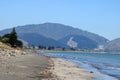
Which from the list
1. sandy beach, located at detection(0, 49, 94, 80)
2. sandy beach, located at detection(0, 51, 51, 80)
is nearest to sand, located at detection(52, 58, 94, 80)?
sandy beach, located at detection(0, 49, 94, 80)

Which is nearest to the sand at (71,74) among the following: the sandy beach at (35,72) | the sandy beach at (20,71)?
the sandy beach at (35,72)

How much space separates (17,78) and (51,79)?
12.6 feet

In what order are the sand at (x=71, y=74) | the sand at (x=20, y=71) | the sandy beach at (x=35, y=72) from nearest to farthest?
1. the sand at (x=20, y=71)
2. the sandy beach at (x=35, y=72)
3. the sand at (x=71, y=74)

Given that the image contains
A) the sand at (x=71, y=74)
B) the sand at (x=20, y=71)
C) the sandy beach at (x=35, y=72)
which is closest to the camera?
the sand at (x=20, y=71)

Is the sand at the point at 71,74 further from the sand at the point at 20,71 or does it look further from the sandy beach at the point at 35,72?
the sand at the point at 20,71

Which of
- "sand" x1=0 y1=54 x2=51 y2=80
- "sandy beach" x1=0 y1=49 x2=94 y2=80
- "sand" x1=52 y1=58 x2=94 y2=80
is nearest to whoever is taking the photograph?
"sand" x1=0 y1=54 x2=51 y2=80

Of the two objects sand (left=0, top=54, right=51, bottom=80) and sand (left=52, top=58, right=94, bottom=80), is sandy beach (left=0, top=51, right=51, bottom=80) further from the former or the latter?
sand (left=52, top=58, right=94, bottom=80)

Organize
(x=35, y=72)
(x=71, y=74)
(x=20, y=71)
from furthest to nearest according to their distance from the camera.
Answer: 1. (x=71, y=74)
2. (x=35, y=72)
3. (x=20, y=71)

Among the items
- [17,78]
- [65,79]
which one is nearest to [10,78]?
[17,78]

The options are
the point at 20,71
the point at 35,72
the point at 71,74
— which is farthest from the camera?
the point at 71,74

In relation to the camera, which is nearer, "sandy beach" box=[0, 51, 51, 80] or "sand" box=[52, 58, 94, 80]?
"sandy beach" box=[0, 51, 51, 80]

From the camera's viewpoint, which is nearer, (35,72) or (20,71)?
(20,71)

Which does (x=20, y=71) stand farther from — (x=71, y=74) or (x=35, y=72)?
(x=71, y=74)

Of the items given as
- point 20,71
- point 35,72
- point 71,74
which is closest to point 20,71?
point 20,71
